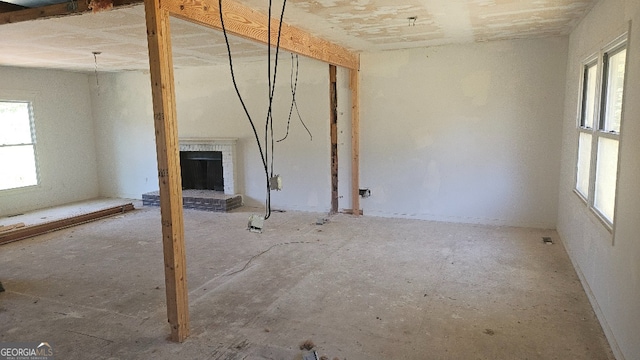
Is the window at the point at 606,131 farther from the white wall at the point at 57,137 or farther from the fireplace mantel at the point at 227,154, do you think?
the white wall at the point at 57,137

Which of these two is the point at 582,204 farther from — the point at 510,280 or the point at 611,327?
the point at 611,327

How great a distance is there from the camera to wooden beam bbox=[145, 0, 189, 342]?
2.47 metres

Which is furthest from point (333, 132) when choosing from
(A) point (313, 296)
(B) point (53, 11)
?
(B) point (53, 11)

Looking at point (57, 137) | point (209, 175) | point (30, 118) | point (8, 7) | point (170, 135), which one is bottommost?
point (209, 175)

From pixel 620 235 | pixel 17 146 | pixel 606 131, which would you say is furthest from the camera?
pixel 17 146

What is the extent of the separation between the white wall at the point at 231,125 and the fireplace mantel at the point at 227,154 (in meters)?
0.12

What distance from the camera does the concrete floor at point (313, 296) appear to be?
2.62 m

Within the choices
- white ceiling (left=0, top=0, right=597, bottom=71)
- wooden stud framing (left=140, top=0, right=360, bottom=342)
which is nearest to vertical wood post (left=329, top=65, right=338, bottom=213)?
white ceiling (left=0, top=0, right=597, bottom=71)

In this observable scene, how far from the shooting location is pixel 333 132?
20.6 feet

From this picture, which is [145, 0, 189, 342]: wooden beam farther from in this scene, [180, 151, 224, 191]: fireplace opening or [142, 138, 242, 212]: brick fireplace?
[180, 151, 224, 191]: fireplace opening

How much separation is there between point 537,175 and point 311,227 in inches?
121

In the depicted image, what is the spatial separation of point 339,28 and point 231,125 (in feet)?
10.9

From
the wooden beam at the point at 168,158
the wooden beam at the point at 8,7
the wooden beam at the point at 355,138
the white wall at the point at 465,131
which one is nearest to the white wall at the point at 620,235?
the white wall at the point at 465,131

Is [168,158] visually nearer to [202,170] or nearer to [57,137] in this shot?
[202,170]
